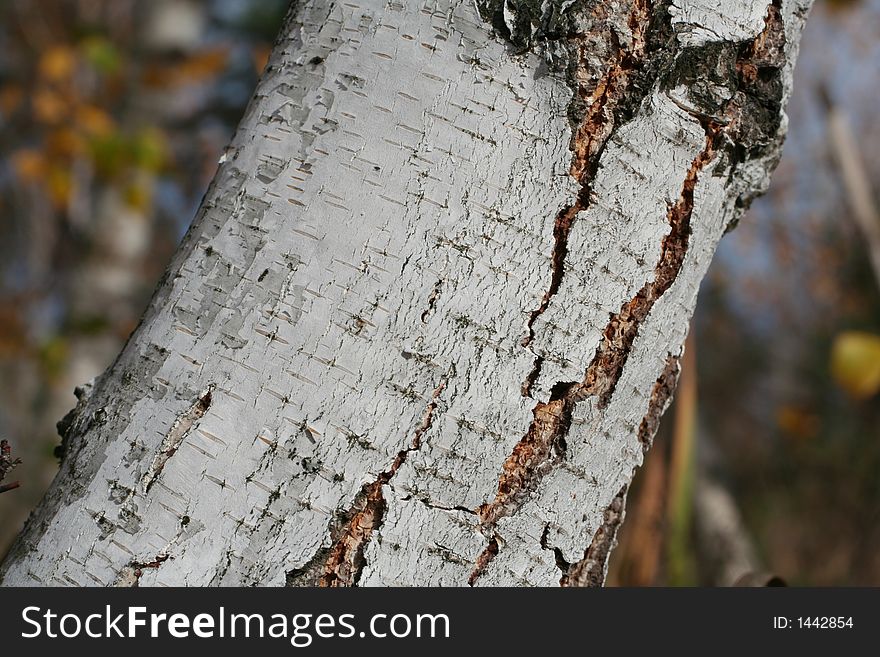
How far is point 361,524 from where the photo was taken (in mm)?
603

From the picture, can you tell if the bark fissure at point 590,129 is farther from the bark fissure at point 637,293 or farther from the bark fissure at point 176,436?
the bark fissure at point 176,436

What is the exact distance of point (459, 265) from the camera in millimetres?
606

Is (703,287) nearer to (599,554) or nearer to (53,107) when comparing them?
(53,107)

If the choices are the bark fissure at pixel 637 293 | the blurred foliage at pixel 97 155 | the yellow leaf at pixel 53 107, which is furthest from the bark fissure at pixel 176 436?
the yellow leaf at pixel 53 107

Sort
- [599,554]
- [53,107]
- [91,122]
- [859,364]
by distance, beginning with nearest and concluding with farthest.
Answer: [599,554]
[859,364]
[91,122]
[53,107]

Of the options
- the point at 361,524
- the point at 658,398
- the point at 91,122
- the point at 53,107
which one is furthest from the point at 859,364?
the point at 53,107

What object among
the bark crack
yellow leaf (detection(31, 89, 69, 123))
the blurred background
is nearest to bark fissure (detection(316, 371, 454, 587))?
the bark crack

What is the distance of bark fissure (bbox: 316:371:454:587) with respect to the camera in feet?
1.97

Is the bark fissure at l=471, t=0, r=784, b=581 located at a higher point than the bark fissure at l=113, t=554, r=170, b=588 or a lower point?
higher

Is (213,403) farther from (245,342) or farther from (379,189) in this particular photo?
(379,189)

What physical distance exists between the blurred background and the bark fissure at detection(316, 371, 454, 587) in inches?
34.6

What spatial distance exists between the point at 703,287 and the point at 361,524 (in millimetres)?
5716

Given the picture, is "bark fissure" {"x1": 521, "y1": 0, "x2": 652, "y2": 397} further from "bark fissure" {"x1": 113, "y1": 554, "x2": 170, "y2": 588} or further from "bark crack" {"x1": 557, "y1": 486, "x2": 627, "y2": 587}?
"bark fissure" {"x1": 113, "y1": 554, "x2": 170, "y2": 588}

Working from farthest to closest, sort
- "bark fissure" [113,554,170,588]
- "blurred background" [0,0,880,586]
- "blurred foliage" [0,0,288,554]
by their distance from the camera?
1. "blurred foliage" [0,0,288,554]
2. "blurred background" [0,0,880,586]
3. "bark fissure" [113,554,170,588]
